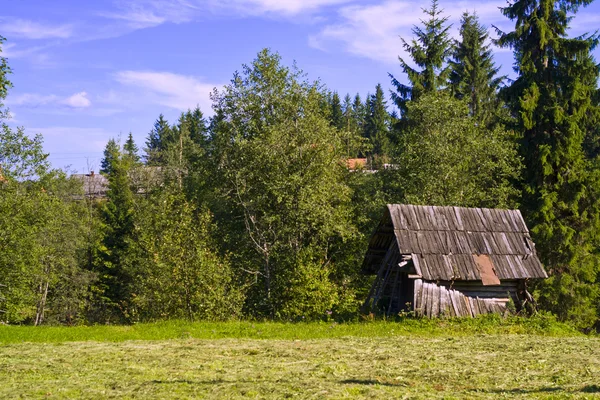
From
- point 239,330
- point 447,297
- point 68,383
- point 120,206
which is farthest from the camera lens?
point 120,206

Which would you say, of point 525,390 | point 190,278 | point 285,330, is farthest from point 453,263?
point 525,390

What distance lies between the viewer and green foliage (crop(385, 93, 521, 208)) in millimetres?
30219

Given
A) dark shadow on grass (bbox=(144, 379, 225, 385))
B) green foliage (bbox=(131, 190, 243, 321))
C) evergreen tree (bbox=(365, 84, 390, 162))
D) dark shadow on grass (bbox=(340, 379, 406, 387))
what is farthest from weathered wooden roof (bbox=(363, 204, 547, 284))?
evergreen tree (bbox=(365, 84, 390, 162))

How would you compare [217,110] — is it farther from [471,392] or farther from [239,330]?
[471,392]

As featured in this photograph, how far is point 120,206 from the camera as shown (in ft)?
158

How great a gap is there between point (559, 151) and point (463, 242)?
10764 mm

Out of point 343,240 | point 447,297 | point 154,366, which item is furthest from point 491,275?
point 154,366

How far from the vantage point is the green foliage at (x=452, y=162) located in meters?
30.2

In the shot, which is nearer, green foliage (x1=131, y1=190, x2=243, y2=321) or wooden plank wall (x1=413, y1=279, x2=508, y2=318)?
wooden plank wall (x1=413, y1=279, x2=508, y2=318)

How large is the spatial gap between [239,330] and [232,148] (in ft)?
40.3

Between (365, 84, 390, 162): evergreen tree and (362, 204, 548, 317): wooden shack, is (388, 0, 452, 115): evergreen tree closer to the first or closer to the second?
(362, 204, 548, 317): wooden shack

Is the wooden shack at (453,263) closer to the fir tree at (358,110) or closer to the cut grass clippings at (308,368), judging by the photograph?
the cut grass clippings at (308,368)

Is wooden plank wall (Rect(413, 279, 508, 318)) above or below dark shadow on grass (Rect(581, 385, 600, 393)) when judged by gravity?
above

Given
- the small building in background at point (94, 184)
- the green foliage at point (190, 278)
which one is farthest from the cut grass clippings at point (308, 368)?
the small building in background at point (94, 184)
